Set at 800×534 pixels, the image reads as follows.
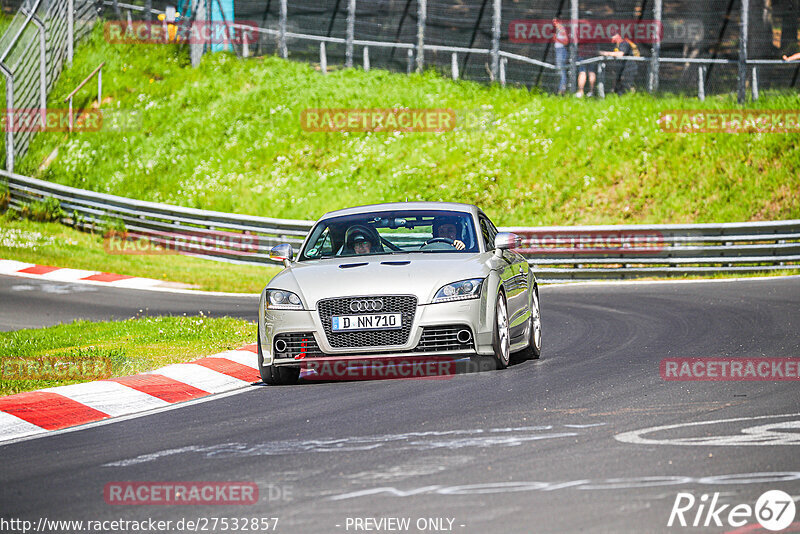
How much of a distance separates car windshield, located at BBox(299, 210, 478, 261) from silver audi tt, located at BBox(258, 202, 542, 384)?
0.13ft

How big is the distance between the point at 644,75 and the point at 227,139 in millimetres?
11334

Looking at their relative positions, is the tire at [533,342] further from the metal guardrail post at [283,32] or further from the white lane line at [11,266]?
the metal guardrail post at [283,32]

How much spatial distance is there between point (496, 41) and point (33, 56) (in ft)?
42.9

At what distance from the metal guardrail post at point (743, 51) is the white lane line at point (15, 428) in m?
21.0

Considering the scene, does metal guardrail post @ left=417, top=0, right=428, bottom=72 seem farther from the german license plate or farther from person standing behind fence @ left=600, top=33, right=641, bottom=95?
the german license plate

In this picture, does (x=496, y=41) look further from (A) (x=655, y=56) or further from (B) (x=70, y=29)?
(B) (x=70, y=29)

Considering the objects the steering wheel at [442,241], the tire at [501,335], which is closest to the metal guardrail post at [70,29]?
the steering wheel at [442,241]

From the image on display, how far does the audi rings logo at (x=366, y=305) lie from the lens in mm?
9328

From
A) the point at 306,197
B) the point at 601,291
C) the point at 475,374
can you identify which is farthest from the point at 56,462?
the point at 306,197

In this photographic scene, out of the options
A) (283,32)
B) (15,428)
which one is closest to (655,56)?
(283,32)

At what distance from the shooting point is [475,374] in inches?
384

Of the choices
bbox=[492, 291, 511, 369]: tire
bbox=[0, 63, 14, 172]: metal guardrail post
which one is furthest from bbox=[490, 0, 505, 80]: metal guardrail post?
bbox=[492, 291, 511, 369]: tire

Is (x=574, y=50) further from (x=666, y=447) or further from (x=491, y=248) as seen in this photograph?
(x=666, y=447)

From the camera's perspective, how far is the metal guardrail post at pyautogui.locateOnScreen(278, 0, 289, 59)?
32562mm
